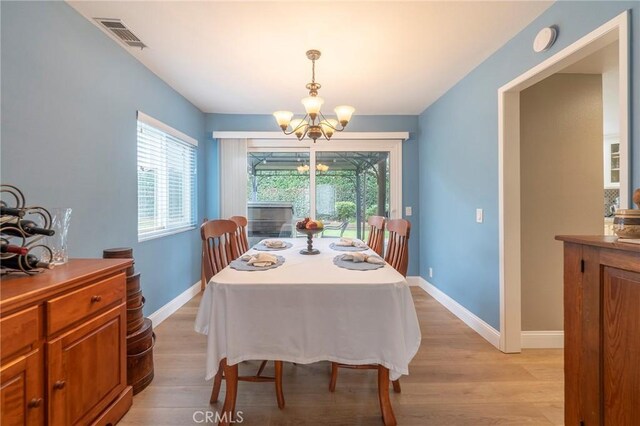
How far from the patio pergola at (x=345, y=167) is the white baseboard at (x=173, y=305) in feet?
4.86

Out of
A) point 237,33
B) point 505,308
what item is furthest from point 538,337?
point 237,33

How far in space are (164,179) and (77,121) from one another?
1271mm

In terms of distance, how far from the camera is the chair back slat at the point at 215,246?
1840mm

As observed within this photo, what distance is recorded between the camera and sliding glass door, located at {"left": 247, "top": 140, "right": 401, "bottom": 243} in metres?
4.54

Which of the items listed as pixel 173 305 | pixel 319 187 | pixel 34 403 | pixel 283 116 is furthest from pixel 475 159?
pixel 173 305

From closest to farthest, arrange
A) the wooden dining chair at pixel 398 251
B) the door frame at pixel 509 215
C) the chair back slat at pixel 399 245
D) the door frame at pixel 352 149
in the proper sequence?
the wooden dining chair at pixel 398 251 → the chair back slat at pixel 399 245 → the door frame at pixel 509 215 → the door frame at pixel 352 149

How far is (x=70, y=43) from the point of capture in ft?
6.48

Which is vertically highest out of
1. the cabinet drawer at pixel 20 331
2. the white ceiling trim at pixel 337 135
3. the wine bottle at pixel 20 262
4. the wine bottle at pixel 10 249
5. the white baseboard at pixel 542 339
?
the white ceiling trim at pixel 337 135

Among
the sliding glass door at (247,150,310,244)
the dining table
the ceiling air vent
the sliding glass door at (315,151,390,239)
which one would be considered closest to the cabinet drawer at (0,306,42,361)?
the dining table

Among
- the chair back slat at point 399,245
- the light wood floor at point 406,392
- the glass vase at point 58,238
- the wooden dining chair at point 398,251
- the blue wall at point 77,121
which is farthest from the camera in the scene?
the chair back slat at point 399,245

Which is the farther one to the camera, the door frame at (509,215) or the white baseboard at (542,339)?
the white baseboard at (542,339)

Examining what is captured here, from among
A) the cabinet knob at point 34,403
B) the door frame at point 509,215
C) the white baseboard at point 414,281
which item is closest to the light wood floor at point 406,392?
the door frame at point 509,215

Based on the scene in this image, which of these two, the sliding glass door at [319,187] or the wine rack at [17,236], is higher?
the sliding glass door at [319,187]

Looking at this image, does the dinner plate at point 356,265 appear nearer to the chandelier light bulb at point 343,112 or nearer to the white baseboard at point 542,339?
the chandelier light bulb at point 343,112
